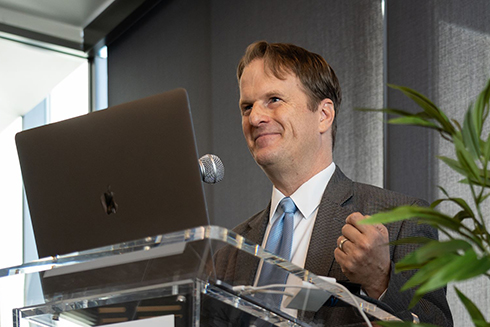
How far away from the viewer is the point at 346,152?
289 centimetres

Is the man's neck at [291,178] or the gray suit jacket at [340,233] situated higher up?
the man's neck at [291,178]

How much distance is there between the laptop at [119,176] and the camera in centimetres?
102

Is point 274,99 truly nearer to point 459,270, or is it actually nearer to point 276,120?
point 276,120

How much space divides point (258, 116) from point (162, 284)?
1.02 meters

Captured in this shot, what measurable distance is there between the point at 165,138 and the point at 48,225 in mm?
302

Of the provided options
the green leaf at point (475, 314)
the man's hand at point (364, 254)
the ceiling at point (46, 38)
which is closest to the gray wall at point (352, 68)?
the ceiling at point (46, 38)

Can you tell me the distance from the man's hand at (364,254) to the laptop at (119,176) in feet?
0.91

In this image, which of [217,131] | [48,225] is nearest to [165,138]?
[48,225]

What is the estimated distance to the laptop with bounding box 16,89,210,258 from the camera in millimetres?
1023

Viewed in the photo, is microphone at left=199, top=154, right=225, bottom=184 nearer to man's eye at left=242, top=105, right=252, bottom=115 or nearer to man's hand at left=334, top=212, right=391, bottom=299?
man's hand at left=334, top=212, right=391, bottom=299

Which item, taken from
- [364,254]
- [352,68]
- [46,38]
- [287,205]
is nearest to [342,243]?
[364,254]

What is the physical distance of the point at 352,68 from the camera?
9.49ft

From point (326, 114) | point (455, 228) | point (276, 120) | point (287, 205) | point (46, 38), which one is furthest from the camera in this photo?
point (46, 38)

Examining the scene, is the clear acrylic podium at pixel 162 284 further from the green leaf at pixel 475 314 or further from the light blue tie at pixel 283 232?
the light blue tie at pixel 283 232
